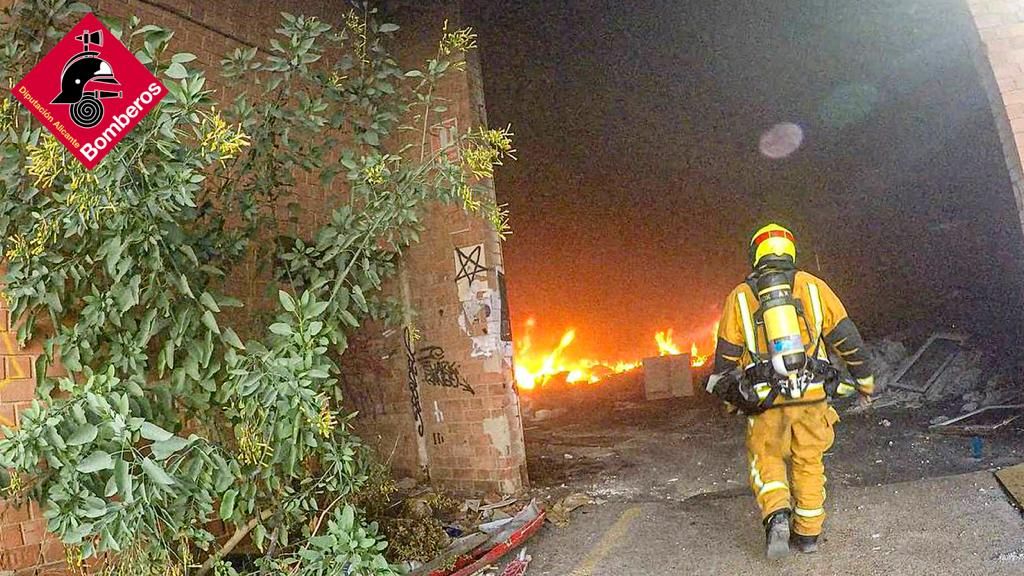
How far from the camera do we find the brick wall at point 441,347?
5832 millimetres

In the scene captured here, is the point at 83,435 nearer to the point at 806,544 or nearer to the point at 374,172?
the point at 374,172

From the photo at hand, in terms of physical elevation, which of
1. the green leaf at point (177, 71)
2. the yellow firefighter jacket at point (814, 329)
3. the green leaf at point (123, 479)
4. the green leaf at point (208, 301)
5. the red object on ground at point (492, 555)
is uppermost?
the green leaf at point (177, 71)

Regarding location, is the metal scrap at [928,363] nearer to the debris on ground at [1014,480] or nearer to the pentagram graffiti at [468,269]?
the debris on ground at [1014,480]

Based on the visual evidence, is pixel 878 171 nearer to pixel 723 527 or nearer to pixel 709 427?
pixel 709 427

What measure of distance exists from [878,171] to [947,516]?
383 inches

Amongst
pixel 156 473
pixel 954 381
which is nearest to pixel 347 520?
pixel 156 473

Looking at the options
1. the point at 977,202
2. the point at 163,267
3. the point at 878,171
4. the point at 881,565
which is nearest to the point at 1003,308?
the point at 977,202

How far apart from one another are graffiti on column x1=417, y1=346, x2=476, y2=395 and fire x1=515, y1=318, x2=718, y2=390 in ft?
24.2

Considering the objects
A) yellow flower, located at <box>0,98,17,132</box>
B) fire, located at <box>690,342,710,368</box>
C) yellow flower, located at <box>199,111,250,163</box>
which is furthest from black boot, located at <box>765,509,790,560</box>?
fire, located at <box>690,342,710,368</box>

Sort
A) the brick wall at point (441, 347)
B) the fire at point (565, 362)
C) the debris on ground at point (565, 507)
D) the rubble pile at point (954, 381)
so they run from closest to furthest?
the debris on ground at point (565, 507), the brick wall at point (441, 347), the rubble pile at point (954, 381), the fire at point (565, 362)

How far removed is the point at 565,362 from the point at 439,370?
869cm

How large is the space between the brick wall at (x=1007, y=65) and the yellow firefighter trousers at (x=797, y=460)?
1.62 meters

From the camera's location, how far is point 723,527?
14.8 ft

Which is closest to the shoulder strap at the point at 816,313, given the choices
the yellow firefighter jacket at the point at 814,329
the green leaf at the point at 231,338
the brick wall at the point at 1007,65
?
the yellow firefighter jacket at the point at 814,329
